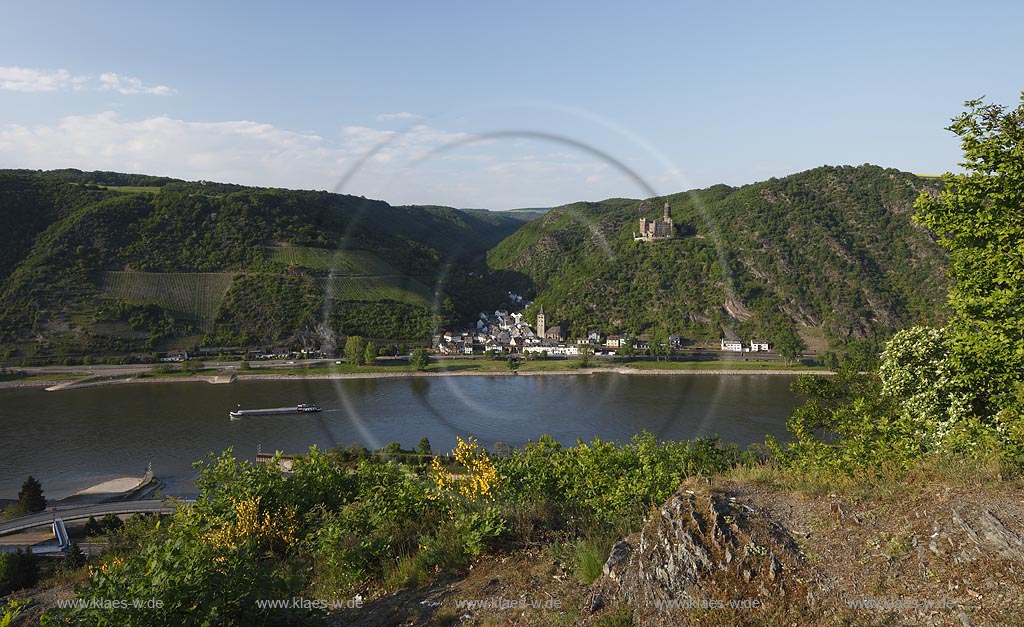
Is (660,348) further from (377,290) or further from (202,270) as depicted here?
(202,270)

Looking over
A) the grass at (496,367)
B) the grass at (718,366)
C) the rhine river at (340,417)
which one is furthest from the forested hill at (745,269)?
the rhine river at (340,417)

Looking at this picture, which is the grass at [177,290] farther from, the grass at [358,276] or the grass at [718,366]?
the grass at [718,366]

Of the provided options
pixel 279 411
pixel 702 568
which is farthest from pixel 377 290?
pixel 702 568

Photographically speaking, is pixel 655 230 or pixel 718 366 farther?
pixel 655 230

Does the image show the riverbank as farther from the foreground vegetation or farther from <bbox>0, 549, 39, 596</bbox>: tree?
the foreground vegetation

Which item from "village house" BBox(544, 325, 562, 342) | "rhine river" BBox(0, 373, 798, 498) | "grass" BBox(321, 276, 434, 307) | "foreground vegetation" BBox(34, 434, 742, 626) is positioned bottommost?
"rhine river" BBox(0, 373, 798, 498)

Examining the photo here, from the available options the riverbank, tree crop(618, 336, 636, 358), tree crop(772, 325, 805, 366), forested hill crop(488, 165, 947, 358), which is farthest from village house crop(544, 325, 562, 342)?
tree crop(772, 325, 805, 366)

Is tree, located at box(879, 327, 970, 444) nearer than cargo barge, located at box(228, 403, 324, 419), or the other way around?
tree, located at box(879, 327, 970, 444)
